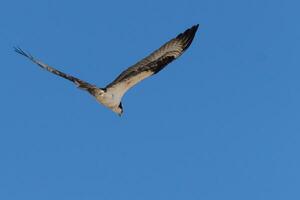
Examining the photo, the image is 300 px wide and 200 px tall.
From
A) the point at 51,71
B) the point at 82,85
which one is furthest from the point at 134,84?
the point at 51,71

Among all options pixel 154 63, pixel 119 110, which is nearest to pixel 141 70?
pixel 154 63

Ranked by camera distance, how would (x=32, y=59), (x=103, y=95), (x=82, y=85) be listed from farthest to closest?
(x=103, y=95), (x=82, y=85), (x=32, y=59)

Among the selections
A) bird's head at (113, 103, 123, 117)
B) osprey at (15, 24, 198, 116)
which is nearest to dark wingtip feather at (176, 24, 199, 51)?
osprey at (15, 24, 198, 116)

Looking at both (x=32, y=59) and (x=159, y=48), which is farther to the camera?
(x=159, y=48)

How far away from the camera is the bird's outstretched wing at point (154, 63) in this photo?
20719mm

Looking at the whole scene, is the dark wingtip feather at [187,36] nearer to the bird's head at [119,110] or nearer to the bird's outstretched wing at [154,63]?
the bird's outstretched wing at [154,63]

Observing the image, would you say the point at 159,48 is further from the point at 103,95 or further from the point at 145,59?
the point at 103,95

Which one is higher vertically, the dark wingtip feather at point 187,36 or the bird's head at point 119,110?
the dark wingtip feather at point 187,36

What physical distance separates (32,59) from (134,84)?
14.2 feet

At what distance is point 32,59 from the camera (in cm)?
1725

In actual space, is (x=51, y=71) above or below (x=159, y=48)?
below

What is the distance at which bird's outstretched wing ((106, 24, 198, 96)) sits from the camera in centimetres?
2072

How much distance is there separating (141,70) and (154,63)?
1.43 feet

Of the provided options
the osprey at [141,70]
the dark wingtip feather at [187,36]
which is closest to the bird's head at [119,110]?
the osprey at [141,70]
